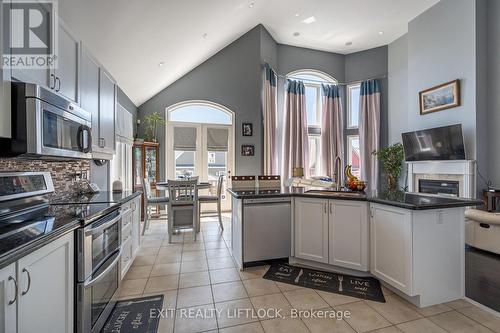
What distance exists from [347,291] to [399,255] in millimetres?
605

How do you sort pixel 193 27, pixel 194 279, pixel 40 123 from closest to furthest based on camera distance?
pixel 40 123 < pixel 194 279 < pixel 193 27

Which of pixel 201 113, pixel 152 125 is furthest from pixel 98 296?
pixel 201 113

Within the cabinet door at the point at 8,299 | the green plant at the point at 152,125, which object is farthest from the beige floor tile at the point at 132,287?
the green plant at the point at 152,125

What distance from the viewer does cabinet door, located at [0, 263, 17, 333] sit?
0.85m

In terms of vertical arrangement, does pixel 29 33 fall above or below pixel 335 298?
above

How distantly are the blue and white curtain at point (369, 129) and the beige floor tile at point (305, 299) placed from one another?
5.17 metres

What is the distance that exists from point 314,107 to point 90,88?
5783mm

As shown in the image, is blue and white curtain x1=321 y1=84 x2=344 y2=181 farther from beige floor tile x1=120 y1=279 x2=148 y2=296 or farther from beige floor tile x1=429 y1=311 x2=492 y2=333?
beige floor tile x1=120 y1=279 x2=148 y2=296

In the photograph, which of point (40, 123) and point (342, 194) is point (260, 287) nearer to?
point (342, 194)

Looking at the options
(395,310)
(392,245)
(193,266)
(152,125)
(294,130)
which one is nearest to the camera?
(395,310)

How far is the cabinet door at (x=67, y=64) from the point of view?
1.77 meters

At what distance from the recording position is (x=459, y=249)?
212 cm

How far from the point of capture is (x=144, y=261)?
9.87ft

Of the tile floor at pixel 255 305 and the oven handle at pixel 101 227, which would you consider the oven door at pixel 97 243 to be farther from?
the tile floor at pixel 255 305
